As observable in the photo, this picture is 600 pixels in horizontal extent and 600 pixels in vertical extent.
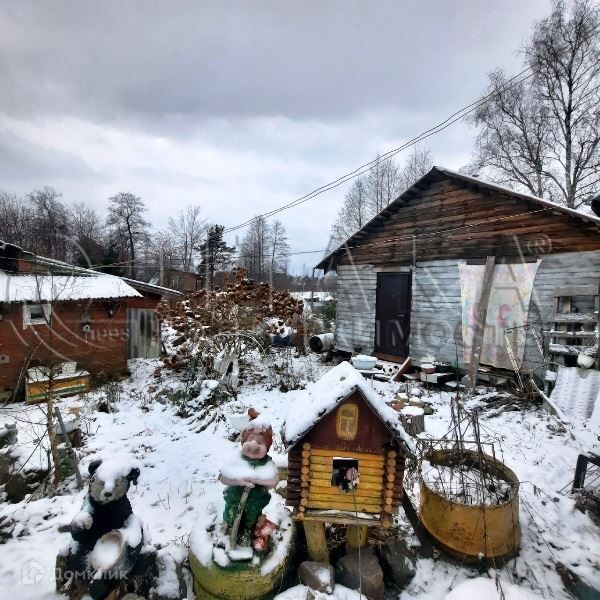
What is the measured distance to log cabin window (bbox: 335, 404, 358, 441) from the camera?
8.60ft

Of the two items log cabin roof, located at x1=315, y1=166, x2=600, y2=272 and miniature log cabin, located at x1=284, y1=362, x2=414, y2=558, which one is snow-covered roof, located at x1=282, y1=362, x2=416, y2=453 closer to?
miniature log cabin, located at x1=284, y1=362, x2=414, y2=558

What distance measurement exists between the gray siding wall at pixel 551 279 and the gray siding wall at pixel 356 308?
415 centimetres

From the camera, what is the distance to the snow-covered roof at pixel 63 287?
27.7 ft

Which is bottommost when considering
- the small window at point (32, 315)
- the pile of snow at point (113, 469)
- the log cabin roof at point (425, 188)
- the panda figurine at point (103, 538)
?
the panda figurine at point (103, 538)

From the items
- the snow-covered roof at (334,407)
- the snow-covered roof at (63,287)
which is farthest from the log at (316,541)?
the snow-covered roof at (63,287)

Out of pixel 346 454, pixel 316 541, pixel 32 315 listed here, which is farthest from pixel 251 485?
pixel 32 315

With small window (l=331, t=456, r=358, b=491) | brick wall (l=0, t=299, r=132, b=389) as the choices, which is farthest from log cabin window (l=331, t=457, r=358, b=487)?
brick wall (l=0, t=299, r=132, b=389)

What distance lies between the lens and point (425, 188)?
368 inches

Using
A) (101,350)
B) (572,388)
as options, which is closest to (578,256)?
(572,388)

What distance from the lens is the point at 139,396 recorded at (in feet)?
25.4

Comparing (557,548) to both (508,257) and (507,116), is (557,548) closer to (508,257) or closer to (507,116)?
(508,257)

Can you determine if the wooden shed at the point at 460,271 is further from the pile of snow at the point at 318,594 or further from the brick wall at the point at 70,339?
the brick wall at the point at 70,339

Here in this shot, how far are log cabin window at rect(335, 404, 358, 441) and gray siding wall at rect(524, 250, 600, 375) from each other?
6368 millimetres

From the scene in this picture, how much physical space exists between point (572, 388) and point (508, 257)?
3.19 meters
